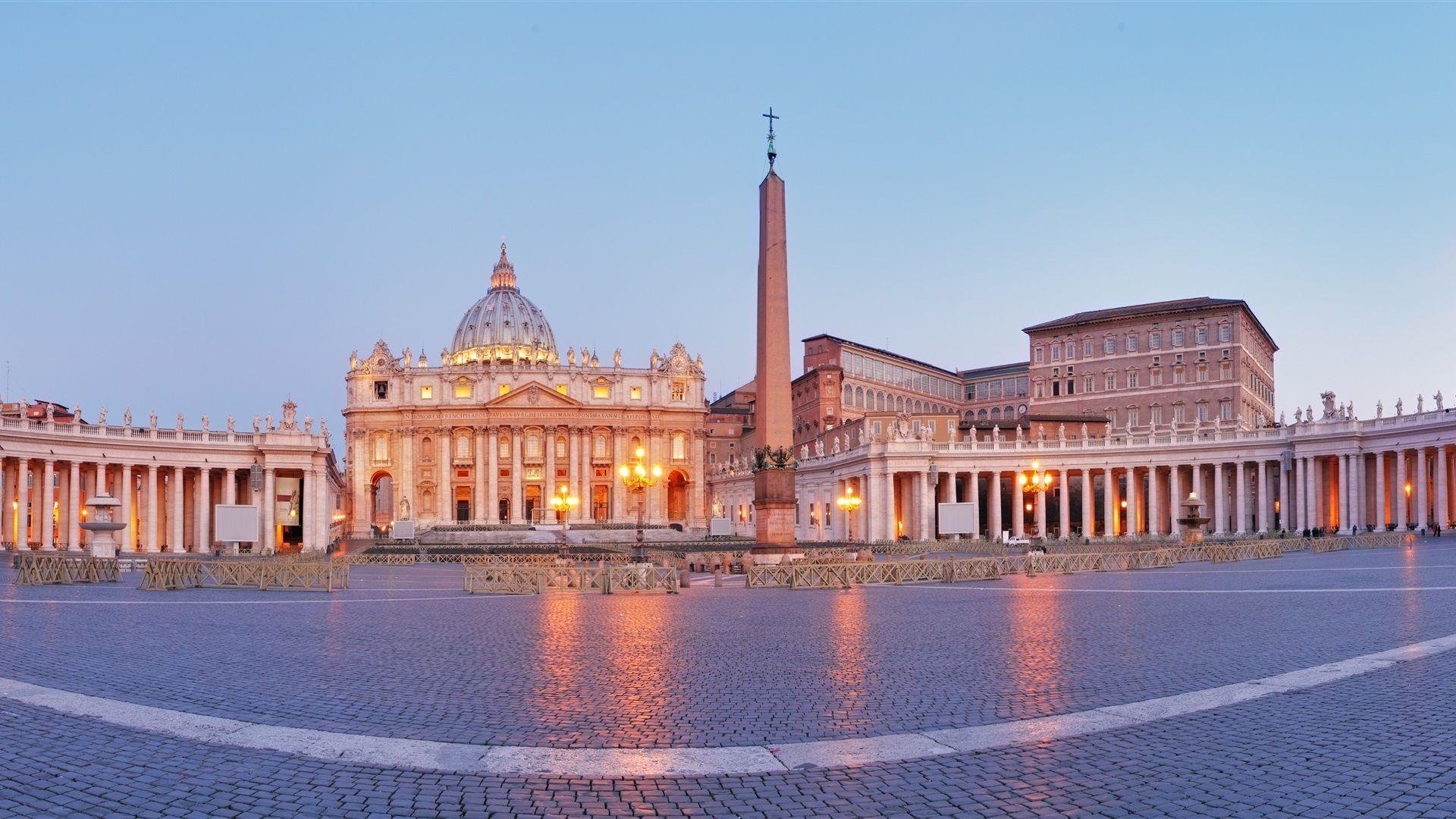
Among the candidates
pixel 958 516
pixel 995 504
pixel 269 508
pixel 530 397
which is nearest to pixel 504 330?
pixel 530 397

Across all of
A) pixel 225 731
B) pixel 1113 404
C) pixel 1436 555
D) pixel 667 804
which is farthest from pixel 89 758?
pixel 1113 404

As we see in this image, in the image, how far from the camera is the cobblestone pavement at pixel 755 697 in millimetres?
7094

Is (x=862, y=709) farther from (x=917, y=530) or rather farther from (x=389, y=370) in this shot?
(x=389, y=370)

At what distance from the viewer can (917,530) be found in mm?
75188

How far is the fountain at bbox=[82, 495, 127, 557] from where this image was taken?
40.4 meters

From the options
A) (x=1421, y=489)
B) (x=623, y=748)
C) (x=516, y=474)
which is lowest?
(x=623, y=748)

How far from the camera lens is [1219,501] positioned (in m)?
71.9

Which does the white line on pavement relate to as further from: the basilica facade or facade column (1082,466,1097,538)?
the basilica facade

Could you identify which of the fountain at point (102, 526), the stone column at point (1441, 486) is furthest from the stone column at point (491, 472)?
the stone column at point (1441, 486)

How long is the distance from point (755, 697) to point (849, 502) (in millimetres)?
50771

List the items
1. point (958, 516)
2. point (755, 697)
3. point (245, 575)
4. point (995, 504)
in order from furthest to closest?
1. point (995, 504)
2. point (958, 516)
3. point (245, 575)
4. point (755, 697)

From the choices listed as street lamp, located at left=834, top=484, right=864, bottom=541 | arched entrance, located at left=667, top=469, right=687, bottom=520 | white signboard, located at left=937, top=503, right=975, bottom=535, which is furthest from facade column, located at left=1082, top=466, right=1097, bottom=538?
arched entrance, located at left=667, top=469, right=687, bottom=520

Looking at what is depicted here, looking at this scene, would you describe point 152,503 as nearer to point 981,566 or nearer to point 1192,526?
point 981,566

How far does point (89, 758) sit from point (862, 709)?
6375 mm
